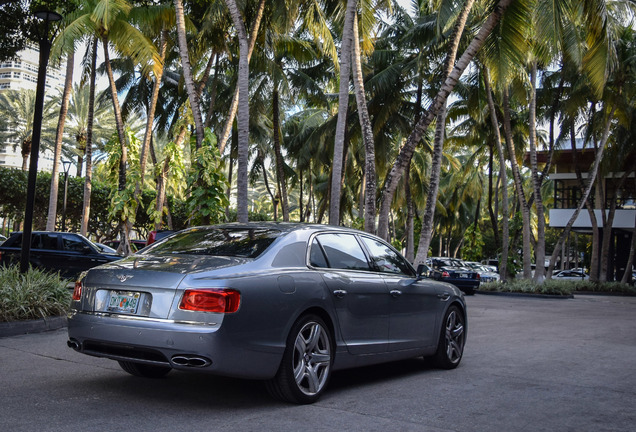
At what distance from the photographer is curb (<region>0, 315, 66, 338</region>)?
941 centimetres

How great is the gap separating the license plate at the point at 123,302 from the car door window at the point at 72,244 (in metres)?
13.4

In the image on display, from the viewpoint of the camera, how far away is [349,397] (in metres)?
6.02

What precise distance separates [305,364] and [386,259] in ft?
6.59

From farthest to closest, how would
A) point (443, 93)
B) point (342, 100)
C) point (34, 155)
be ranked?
point (342, 100)
point (443, 93)
point (34, 155)

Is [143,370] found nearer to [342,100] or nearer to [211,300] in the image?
[211,300]

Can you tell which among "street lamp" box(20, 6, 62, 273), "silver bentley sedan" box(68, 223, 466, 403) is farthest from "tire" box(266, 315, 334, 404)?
"street lamp" box(20, 6, 62, 273)

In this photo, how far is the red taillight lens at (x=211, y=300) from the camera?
16.6 feet

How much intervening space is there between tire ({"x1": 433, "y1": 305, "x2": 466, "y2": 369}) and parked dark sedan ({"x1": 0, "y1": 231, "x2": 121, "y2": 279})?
12.0 metres

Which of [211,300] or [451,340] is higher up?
[211,300]

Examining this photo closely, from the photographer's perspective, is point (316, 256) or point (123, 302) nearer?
point (123, 302)

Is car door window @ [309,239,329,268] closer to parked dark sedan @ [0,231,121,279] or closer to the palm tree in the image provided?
parked dark sedan @ [0,231,121,279]

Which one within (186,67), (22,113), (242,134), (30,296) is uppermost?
(22,113)

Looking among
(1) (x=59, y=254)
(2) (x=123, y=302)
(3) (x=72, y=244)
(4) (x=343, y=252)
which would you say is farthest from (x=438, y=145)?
(2) (x=123, y=302)

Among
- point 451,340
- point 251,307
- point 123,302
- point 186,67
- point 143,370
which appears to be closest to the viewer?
point 251,307
